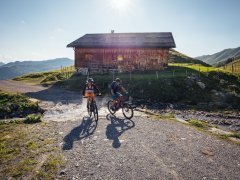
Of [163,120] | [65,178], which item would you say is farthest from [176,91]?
[65,178]

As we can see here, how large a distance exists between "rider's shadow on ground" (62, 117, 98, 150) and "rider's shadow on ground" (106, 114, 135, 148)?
0.99 meters

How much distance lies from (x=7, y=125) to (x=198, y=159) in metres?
10.9

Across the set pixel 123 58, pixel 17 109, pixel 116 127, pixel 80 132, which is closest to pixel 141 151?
pixel 116 127

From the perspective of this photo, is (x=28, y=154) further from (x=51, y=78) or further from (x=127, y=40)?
(x=127, y=40)

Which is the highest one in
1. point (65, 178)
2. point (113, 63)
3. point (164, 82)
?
point (113, 63)

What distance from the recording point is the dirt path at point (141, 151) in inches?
302

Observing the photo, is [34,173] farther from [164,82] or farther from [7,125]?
[164,82]

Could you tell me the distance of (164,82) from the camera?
2822 centimetres

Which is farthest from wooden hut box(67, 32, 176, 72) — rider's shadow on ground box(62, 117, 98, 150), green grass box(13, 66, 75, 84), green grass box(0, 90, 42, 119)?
rider's shadow on ground box(62, 117, 98, 150)

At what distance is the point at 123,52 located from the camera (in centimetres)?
3978

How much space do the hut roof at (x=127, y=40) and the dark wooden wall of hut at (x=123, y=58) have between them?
0.91m

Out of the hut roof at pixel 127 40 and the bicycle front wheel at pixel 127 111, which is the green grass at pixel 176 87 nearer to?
the hut roof at pixel 127 40

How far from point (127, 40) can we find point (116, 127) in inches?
1182

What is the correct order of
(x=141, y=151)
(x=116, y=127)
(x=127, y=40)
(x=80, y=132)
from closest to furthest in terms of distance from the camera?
(x=141, y=151)
(x=80, y=132)
(x=116, y=127)
(x=127, y=40)
